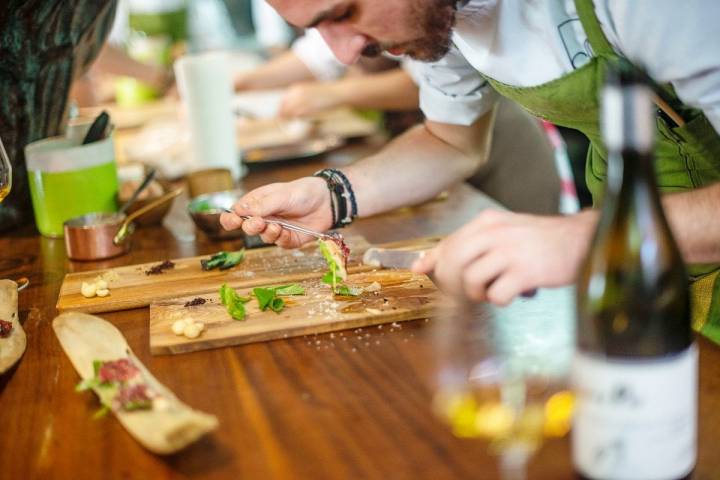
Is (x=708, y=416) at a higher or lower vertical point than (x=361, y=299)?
higher

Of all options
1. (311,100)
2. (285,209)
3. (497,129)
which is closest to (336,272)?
(285,209)

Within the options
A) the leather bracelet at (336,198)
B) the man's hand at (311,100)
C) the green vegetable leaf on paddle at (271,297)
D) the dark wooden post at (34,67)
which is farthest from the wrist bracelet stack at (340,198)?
the man's hand at (311,100)

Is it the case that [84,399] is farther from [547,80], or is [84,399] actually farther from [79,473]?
[547,80]

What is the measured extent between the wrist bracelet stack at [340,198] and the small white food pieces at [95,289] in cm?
47

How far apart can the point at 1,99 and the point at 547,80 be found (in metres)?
1.34

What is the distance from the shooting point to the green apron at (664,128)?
1.25m

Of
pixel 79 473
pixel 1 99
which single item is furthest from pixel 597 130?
pixel 1 99

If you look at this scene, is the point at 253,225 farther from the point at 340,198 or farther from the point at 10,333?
the point at 10,333

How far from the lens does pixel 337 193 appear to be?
172cm

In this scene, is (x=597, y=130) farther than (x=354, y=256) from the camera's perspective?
No

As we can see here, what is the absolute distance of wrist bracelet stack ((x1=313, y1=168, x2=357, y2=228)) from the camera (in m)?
1.71

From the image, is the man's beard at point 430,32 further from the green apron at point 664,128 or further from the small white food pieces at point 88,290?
the small white food pieces at point 88,290

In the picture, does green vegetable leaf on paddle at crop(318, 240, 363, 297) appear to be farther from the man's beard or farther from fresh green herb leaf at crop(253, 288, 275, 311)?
the man's beard

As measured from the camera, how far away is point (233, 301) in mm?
1358
